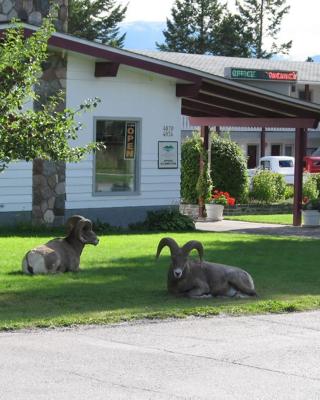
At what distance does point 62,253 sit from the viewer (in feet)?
42.9

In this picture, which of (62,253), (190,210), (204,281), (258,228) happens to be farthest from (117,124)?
(204,281)

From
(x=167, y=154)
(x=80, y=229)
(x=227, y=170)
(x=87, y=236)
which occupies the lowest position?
(x=87, y=236)

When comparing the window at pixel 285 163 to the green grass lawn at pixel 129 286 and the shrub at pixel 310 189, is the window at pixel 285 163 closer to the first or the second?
the shrub at pixel 310 189

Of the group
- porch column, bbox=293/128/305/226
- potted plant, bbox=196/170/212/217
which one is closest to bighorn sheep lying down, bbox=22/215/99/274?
porch column, bbox=293/128/305/226

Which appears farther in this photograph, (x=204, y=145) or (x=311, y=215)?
(x=204, y=145)

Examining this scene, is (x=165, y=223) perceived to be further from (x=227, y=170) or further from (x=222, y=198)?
(x=227, y=170)

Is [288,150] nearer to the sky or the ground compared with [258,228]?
nearer to the sky

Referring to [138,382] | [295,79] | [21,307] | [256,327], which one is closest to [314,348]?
[256,327]

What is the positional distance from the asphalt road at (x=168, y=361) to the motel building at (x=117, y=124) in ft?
32.6

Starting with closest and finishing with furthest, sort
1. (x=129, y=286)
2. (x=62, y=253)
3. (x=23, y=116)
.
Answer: (x=23, y=116) → (x=129, y=286) → (x=62, y=253)

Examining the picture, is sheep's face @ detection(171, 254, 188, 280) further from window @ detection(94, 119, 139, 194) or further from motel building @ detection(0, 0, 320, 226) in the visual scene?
window @ detection(94, 119, 139, 194)

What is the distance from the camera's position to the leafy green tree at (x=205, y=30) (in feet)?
270

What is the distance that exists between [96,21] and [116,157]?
1916 inches

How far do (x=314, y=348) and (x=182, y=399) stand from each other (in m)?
2.39
